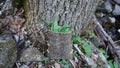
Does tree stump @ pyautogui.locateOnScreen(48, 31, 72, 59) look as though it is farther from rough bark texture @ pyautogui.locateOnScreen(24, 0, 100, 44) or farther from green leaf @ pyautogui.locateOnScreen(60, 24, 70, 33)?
rough bark texture @ pyautogui.locateOnScreen(24, 0, 100, 44)

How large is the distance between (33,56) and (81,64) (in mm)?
667

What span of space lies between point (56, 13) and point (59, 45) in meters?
0.40

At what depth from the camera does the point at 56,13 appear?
3340mm

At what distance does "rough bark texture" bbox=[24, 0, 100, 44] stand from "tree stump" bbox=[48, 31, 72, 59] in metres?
0.21

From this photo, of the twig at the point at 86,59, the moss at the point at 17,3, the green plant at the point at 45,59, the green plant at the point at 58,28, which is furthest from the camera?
the moss at the point at 17,3

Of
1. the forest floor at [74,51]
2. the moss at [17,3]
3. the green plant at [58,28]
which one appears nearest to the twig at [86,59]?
the forest floor at [74,51]

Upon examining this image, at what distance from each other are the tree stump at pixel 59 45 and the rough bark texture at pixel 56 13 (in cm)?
21

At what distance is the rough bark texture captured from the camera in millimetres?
3287

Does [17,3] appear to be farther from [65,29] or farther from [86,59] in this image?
[86,59]

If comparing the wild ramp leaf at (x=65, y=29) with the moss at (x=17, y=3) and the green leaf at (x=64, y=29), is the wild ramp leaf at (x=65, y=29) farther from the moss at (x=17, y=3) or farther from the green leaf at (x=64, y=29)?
the moss at (x=17, y=3)

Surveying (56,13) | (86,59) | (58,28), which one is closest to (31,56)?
(58,28)

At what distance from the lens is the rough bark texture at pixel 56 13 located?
329 centimetres

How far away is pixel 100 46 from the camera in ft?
13.9

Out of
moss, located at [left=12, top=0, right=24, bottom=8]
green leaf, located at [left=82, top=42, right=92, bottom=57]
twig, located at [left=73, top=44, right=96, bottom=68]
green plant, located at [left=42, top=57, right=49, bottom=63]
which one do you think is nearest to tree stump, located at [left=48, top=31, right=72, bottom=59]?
green plant, located at [left=42, top=57, right=49, bottom=63]
